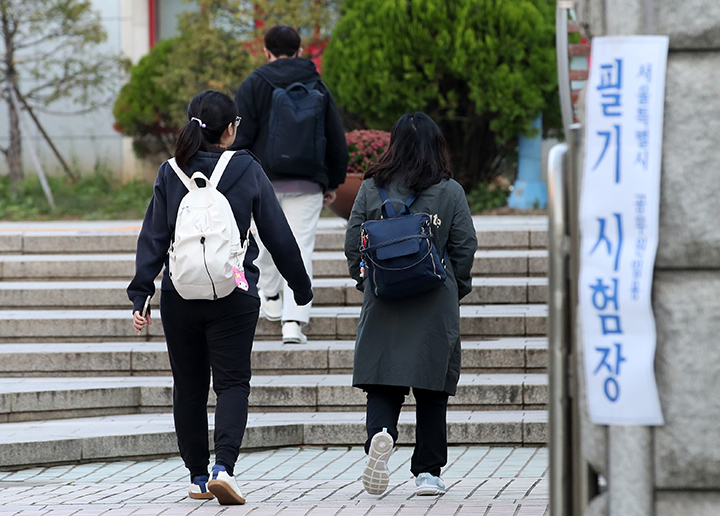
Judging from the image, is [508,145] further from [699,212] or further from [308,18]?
[699,212]

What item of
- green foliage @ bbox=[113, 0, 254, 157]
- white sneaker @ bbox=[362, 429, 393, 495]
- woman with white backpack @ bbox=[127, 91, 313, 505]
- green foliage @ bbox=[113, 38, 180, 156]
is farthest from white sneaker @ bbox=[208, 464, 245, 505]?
green foliage @ bbox=[113, 38, 180, 156]

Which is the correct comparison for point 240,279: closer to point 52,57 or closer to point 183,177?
point 183,177

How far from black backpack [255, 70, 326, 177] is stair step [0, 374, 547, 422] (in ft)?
4.43

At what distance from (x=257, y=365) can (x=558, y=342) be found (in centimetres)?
440

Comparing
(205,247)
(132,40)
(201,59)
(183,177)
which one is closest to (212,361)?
(205,247)

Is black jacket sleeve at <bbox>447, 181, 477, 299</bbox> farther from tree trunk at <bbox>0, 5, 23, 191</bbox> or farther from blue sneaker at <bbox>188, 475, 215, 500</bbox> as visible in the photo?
tree trunk at <bbox>0, 5, 23, 191</bbox>

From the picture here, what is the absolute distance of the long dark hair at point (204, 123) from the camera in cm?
439

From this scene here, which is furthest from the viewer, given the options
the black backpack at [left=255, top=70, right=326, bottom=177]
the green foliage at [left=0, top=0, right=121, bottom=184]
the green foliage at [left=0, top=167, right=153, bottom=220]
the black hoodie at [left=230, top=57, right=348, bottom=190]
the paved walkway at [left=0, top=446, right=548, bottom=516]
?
the green foliage at [left=0, top=0, right=121, bottom=184]

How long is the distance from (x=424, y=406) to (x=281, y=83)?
9.28 feet

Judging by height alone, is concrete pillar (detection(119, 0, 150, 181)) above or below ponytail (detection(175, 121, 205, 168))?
above

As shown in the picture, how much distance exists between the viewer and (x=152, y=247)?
173 inches

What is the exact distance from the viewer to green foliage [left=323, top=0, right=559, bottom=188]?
12266 millimetres

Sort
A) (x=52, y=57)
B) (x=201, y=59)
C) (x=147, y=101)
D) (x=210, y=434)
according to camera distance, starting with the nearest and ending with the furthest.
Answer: (x=210, y=434), (x=201, y=59), (x=147, y=101), (x=52, y=57)

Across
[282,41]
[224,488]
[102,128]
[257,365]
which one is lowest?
[224,488]
